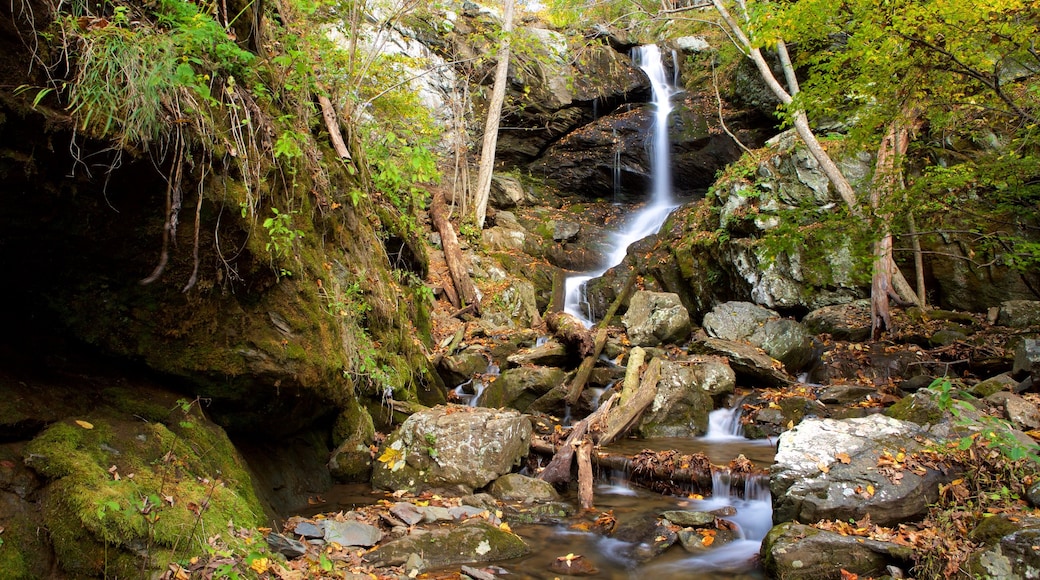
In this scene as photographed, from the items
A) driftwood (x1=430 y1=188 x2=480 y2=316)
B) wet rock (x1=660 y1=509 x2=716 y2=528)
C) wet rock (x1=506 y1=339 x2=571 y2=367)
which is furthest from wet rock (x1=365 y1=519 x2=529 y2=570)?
driftwood (x1=430 y1=188 x2=480 y2=316)

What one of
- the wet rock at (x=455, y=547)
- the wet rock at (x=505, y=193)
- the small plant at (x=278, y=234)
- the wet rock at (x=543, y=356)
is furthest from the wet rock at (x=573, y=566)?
the wet rock at (x=505, y=193)

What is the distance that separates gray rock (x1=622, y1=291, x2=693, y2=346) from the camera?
11391 mm

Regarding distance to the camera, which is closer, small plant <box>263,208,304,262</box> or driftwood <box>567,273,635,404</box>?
small plant <box>263,208,304,262</box>

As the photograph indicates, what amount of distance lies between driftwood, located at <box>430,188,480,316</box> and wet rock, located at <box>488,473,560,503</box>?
21.0ft

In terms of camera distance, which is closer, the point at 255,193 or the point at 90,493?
the point at 90,493

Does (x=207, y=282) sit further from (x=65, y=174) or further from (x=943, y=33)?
(x=943, y=33)

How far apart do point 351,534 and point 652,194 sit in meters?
17.7

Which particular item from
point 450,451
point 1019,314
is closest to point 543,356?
point 450,451

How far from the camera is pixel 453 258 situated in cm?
1306

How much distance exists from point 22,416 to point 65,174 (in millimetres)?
1290

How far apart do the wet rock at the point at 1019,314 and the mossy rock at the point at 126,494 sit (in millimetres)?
10981

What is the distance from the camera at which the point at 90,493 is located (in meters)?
2.75

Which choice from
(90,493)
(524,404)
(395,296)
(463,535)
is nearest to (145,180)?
(90,493)

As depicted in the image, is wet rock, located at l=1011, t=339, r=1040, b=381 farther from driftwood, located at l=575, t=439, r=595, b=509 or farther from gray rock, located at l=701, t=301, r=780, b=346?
driftwood, located at l=575, t=439, r=595, b=509
